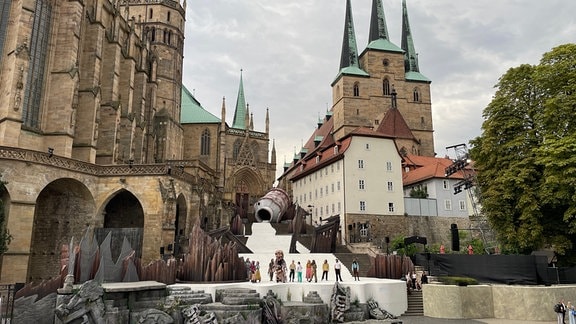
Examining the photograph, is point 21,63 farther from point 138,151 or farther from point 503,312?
point 503,312

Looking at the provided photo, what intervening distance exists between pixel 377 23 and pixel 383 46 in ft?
15.1

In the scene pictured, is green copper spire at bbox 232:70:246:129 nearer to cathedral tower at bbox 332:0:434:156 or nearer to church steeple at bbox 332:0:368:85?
cathedral tower at bbox 332:0:434:156

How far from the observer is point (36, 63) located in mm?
26219

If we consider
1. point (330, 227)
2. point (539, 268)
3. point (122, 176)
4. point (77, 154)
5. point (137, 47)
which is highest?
point (137, 47)

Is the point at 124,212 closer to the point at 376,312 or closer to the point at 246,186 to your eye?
the point at 376,312

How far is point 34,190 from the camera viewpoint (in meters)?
21.1

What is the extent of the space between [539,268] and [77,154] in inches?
1034

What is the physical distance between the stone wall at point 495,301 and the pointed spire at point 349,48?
4829cm

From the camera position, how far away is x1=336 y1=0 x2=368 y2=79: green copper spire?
200 feet

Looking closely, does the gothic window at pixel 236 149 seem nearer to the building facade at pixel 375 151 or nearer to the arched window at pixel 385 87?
the building facade at pixel 375 151

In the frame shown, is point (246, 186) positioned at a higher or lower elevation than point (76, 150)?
higher

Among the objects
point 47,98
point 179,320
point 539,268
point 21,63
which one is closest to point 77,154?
point 47,98

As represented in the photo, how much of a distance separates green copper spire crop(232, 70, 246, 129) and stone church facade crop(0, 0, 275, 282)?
72.5 ft

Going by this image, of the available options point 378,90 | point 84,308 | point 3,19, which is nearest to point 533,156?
point 84,308
